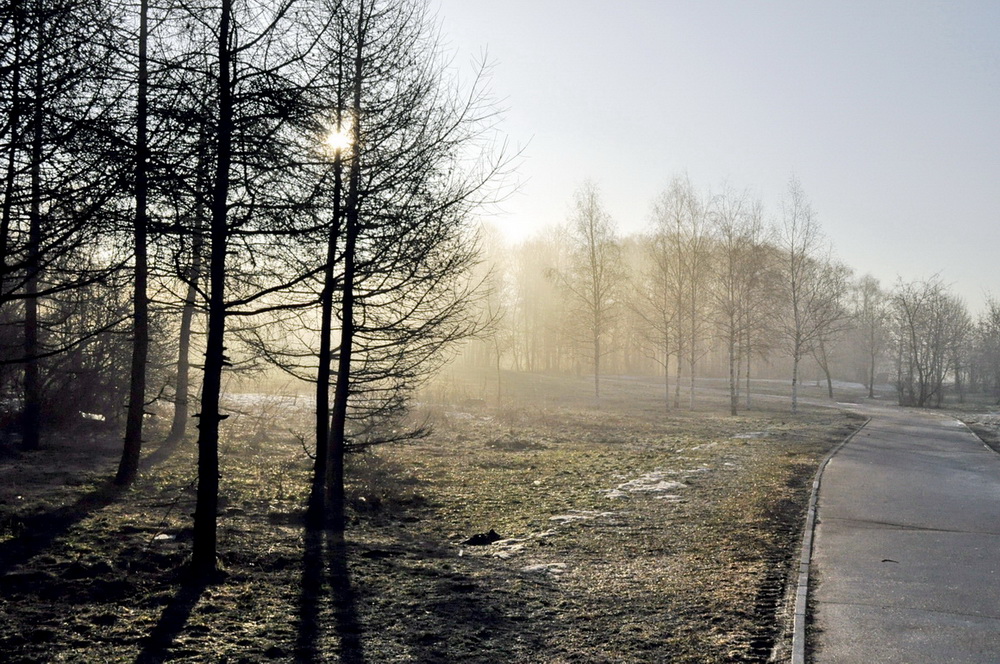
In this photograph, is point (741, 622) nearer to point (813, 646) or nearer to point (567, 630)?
point (813, 646)

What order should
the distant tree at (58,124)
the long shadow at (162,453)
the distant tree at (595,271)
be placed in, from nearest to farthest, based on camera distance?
the distant tree at (58,124)
the long shadow at (162,453)
the distant tree at (595,271)

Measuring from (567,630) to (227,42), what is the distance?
6035 mm

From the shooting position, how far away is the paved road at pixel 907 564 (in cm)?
591

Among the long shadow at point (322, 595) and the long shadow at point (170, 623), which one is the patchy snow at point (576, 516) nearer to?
the long shadow at point (322, 595)

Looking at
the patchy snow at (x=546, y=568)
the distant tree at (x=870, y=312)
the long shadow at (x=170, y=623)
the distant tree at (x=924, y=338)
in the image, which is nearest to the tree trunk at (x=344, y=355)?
the patchy snow at (x=546, y=568)

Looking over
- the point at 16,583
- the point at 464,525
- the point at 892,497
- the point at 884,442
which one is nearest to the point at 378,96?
the point at 464,525

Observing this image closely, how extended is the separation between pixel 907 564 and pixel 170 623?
23.7 feet

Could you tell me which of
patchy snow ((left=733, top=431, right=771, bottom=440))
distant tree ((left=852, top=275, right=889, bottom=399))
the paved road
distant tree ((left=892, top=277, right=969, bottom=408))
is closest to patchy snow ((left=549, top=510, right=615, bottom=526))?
the paved road

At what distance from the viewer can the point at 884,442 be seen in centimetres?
2330

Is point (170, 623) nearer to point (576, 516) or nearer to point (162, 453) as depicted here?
point (576, 516)

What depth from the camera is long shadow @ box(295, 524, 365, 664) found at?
18.4ft

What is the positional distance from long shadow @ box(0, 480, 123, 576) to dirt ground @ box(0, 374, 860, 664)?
5cm

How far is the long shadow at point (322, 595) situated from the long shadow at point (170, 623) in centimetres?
87

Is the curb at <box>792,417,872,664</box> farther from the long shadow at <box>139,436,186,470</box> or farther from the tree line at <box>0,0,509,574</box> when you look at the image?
the long shadow at <box>139,436,186,470</box>
